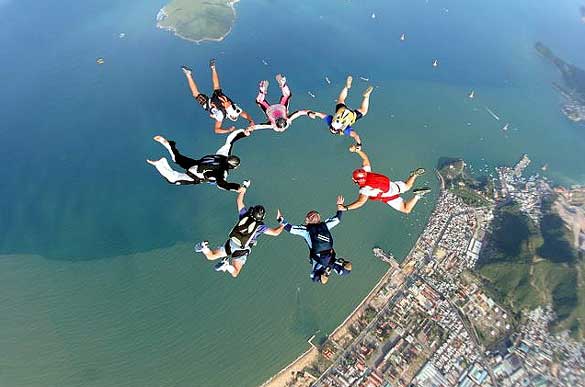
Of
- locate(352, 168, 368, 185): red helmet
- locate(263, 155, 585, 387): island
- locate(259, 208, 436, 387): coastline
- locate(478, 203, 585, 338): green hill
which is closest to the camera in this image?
locate(352, 168, 368, 185): red helmet

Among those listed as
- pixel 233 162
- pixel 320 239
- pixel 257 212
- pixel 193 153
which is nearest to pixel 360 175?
pixel 320 239

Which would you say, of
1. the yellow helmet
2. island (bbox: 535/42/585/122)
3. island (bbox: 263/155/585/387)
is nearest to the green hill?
island (bbox: 263/155/585/387)

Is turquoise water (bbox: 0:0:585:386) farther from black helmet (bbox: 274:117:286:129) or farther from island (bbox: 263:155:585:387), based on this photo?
black helmet (bbox: 274:117:286:129)

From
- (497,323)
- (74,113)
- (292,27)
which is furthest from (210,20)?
(497,323)

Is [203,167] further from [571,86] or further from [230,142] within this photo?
[571,86]

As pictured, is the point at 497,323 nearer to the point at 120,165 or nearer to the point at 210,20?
the point at 120,165

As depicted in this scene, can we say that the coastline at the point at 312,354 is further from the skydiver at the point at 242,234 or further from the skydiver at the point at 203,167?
the skydiver at the point at 203,167

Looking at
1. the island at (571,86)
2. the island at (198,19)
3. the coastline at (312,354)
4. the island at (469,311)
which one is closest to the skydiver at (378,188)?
the coastline at (312,354)
